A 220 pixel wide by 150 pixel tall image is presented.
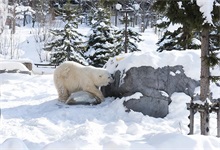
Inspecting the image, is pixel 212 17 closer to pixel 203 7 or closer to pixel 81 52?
pixel 203 7

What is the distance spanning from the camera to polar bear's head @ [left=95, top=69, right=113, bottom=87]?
7094 millimetres

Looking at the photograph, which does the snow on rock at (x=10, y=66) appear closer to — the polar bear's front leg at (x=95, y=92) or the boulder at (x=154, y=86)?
the polar bear's front leg at (x=95, y=92)

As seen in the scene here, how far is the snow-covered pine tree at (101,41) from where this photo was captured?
15.4m

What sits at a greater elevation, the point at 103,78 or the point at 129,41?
the point at 129,41

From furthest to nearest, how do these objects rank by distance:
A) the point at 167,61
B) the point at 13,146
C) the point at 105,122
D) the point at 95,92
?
the point at 95,92, the point at 167,61, the point at 105,122, the point at 13,146

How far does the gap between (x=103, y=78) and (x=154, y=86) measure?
121cm

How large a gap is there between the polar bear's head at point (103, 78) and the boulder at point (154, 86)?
43 centimetres

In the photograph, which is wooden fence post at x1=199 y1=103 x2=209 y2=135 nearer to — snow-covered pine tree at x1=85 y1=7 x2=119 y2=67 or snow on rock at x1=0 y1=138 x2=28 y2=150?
snow on rock at x1=0 y1=138 x2=28 y2=150

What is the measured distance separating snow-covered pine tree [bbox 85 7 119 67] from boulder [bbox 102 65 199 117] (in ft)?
28.4

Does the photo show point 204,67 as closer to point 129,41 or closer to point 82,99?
point 82,99

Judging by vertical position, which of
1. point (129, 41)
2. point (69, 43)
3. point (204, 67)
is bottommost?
point (204, 67)

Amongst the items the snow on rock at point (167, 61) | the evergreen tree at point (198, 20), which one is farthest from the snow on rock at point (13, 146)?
the snow on rock at point (167, 61)

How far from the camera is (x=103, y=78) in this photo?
7086 mm

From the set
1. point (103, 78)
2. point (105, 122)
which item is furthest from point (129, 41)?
point (105, 122)
